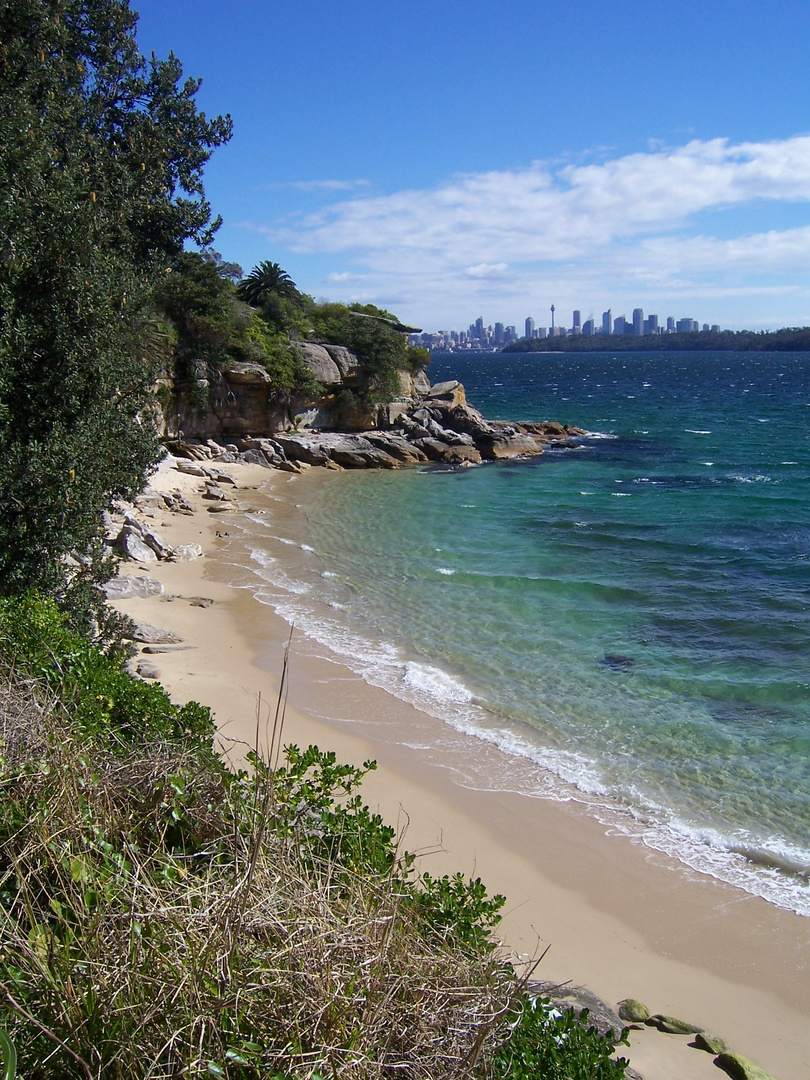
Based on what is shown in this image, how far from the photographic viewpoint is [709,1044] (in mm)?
6547

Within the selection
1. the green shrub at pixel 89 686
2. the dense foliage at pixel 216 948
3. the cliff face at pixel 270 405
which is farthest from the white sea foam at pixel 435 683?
the cliff face at pixel 270 405

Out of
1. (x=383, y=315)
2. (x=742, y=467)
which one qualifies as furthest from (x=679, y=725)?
(x=383, y=315)

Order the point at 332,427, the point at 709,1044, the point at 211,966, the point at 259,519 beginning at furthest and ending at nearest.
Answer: the point at 332,427
the point at 259,519
the point at 709,1044
the point at 211,966

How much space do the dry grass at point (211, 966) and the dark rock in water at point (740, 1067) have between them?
322cm

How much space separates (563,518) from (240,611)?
47.8 ft

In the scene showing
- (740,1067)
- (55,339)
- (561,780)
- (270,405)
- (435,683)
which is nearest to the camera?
(740,1067)

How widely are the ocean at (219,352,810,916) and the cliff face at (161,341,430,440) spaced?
5.57 m

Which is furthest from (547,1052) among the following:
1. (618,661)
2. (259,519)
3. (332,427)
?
(332,427)

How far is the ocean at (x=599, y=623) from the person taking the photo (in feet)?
34.9

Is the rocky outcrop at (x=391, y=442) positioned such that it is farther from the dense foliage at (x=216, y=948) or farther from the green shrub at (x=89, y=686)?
the dense foliage at (x=216, y=948)

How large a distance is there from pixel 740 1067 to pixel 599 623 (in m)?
11.2

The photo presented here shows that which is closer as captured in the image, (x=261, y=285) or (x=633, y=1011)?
(x=633, y=1011)

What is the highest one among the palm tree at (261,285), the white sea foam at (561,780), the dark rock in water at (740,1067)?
the palm tree at (261,285)

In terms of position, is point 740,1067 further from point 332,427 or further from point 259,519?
point 332,427
